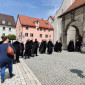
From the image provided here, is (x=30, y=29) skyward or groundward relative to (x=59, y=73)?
skyward

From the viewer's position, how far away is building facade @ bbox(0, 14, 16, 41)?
37.1 meters

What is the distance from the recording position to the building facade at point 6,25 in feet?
122

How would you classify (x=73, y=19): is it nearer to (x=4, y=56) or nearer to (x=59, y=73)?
(x=59, y=73)

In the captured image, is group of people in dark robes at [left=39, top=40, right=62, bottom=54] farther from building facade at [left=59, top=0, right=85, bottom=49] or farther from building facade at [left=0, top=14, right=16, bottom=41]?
building facade at [left=0, top=14, right=16, bottom=41]

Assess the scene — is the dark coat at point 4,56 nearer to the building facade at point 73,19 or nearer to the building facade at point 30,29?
the building facade at point 73,19

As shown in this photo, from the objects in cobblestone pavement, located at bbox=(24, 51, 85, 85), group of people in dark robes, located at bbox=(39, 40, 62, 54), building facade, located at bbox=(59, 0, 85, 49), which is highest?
building facade, located at bbox=(59, 0, 85, 49)

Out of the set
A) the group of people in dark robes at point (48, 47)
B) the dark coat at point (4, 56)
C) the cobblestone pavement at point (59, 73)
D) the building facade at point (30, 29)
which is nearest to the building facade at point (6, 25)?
the building facade at point (30, 29)

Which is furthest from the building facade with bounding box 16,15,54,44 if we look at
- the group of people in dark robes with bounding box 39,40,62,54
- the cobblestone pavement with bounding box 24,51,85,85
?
the cobblestone pavement with bounding box 24,51,85,85

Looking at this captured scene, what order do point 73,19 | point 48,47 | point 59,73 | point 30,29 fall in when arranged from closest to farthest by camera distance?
1. point 59,73
2. point 48,47
3. point 73,19
4. point 30,29

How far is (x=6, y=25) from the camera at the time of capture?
37.8 m

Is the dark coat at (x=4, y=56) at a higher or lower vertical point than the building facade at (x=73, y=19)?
lower

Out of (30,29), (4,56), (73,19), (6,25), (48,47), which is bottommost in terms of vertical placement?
(48,47)

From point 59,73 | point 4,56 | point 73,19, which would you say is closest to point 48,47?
point 73,19

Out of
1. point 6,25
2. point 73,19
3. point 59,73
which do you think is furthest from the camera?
point 6,25
